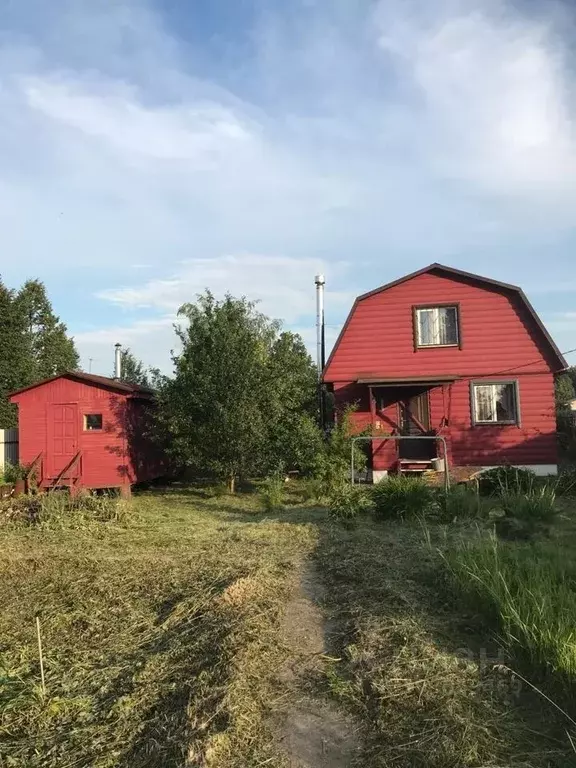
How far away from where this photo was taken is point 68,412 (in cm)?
1595

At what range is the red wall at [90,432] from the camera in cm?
1573

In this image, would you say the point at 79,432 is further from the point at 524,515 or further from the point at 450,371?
the point at 524,515

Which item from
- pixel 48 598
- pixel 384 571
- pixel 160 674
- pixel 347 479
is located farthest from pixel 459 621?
pixel 347 479

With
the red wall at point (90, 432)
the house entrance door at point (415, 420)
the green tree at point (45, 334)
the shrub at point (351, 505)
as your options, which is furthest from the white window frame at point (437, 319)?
the green tree at point (45, 334)

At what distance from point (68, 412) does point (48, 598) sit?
10836 millimetres

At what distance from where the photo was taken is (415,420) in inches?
694

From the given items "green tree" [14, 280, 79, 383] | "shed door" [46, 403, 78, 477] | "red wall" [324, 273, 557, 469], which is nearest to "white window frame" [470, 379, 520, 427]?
"red wall" [324, 273, 557, 469]

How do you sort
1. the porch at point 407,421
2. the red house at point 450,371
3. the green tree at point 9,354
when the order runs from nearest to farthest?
the porch at point 407,421 → the red house at point 450,371 → the green tree at point 9,354

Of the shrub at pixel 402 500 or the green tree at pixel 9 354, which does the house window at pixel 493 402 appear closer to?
the shrub at pixel 402 500

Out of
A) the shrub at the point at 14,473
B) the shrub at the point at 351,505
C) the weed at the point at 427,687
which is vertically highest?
the shrub at the point at 14,473

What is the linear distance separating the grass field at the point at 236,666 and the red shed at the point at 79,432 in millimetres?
8675

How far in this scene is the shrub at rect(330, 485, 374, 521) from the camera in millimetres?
9508

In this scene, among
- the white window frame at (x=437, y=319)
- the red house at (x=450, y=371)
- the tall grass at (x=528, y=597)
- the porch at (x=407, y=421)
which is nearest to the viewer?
the tall grass at (x=528, y=597)

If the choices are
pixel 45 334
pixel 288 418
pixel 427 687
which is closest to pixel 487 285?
pixel 288 418
